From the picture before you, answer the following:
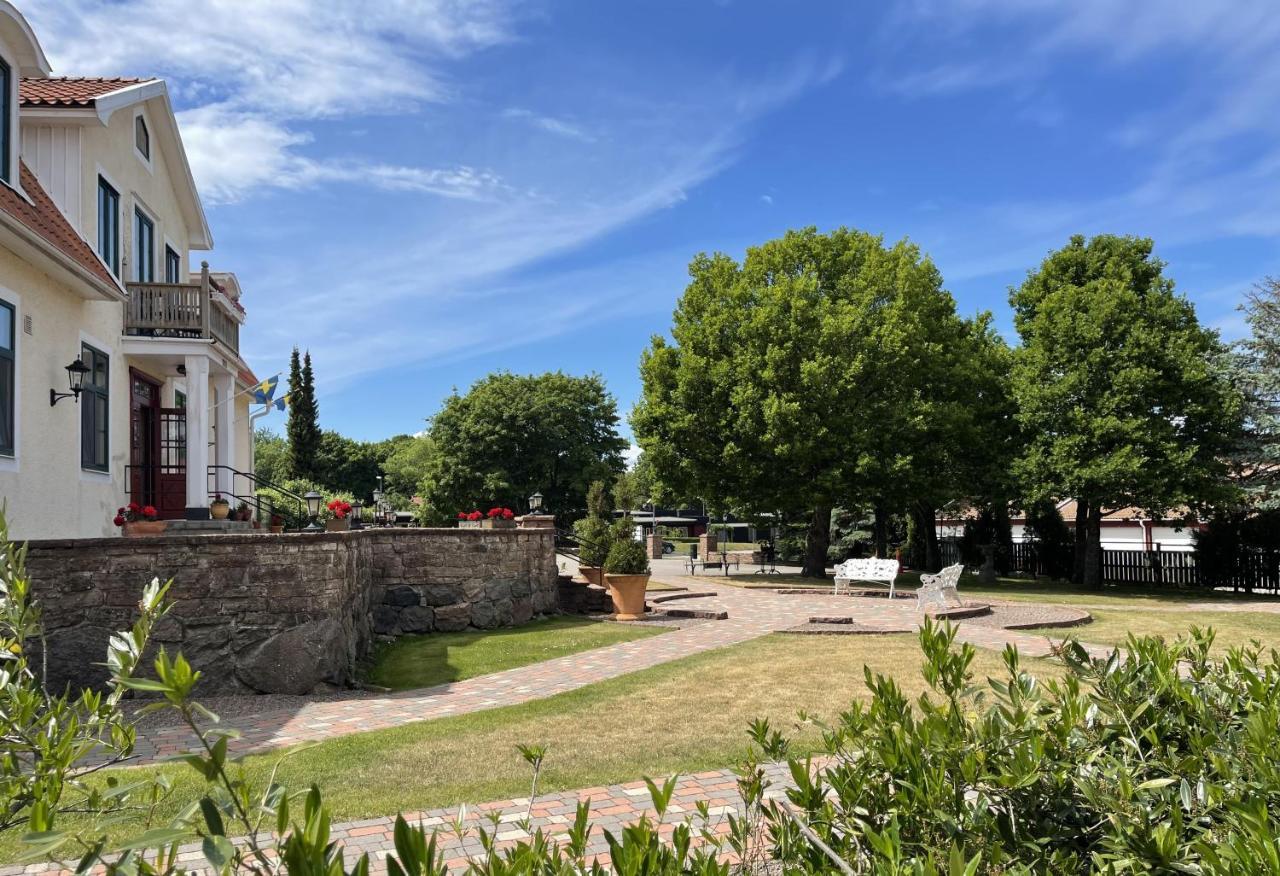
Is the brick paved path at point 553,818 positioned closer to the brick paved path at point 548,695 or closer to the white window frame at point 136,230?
the brick paved path at point 548,695

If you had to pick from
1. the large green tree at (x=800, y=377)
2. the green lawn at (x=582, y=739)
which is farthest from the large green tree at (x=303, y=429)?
the green lawn at (x=582, y=739)

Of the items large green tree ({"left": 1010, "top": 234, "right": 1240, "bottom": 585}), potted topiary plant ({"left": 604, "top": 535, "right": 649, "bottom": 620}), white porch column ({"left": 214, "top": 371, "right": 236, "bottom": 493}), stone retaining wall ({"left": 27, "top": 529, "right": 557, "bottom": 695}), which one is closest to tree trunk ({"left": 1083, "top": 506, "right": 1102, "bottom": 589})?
large green tree ({"left": 1010, "top": 234, "right": 1240, "bottom": 585})

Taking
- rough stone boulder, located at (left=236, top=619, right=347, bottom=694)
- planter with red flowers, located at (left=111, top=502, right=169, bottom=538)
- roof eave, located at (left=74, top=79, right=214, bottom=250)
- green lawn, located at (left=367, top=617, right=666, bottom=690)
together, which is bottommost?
green lawn, located at (left=367, top=617, right=666, bottom=690)

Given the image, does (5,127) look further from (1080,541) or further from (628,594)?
(1080,541)

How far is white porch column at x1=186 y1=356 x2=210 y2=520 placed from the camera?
13.7 metres

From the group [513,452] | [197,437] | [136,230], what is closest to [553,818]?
[197,437]

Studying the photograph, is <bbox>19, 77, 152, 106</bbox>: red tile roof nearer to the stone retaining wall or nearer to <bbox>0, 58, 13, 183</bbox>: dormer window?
<bbox>0, 58, 13, 183</bbox>: dormer window

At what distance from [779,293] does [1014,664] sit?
24.6m

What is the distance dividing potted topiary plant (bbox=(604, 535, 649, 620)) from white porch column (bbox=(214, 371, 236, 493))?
289 inches

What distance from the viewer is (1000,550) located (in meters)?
32.8

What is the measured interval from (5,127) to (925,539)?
31.7 meters

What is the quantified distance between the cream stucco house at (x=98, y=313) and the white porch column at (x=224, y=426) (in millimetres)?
42

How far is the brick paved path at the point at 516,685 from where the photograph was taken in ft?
25.6

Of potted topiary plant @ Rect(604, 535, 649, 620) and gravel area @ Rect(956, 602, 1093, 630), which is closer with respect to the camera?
gravel area @ Rect(956, 602, 1093, 630)
